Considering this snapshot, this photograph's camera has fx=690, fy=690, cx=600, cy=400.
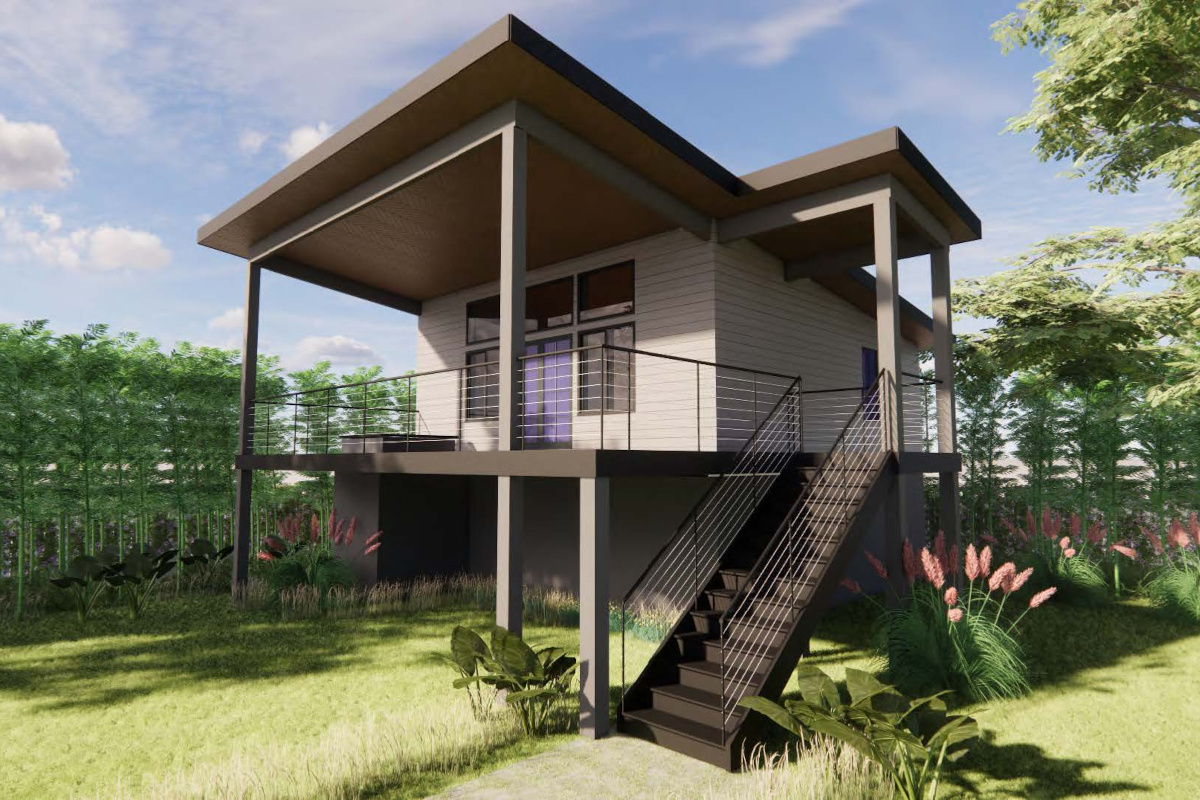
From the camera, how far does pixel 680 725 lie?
613 cm

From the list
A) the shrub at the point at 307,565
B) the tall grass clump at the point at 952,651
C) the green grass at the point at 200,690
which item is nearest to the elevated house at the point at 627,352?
the shrub at the point at 307,565

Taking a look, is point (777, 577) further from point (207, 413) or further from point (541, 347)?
point (207, 413)

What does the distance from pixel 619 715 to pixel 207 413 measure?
13476mm

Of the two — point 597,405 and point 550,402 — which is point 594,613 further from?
point 550,402

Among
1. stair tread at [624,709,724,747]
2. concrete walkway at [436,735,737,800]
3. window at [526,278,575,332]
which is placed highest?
window at [526,278,575,332]

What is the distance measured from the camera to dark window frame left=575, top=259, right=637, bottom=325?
448 inches

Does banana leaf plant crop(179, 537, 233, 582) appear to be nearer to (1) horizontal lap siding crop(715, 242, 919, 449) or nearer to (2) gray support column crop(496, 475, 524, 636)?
(2) gray support column crop(496, 475, 524, 636)

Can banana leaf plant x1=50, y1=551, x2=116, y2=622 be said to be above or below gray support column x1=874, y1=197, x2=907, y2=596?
below

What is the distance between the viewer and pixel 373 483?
41.8 ft

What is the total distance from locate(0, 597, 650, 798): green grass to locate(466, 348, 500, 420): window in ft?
13.0

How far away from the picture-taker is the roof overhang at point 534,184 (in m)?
7.50

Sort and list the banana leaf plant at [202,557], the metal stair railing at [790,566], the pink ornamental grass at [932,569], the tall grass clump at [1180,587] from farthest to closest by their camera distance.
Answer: the banana leaf plant at [202,557] → the tall grass clump at [1180,587] → the pink ornamental grass at [932,569] → the metal stair railing at [790,566]

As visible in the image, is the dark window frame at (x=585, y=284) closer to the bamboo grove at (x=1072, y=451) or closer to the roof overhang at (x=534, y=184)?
the roof overhang at (x=534, y=184)

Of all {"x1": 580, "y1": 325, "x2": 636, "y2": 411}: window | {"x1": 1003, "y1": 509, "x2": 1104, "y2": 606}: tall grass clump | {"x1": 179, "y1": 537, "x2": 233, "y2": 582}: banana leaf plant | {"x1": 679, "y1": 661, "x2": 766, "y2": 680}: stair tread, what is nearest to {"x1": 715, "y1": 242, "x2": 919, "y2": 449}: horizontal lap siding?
{"x1": 580, "y1": 325, "x2": 636, "y2": 411}: window
